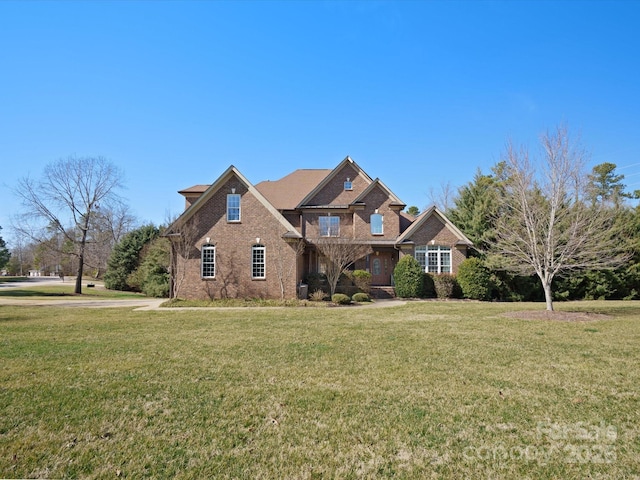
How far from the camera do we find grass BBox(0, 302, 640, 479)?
3.64 m

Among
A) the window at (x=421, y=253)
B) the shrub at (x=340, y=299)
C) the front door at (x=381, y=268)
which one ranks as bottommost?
the shrub at (x=340, y=299)

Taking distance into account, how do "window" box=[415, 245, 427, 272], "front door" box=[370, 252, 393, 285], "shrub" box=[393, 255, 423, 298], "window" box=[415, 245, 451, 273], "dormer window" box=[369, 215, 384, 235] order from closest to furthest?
"shrub" box=[393, 255, 423, 298] < "window" box=[415, 245, 451, 273] < "window" box=[415, 245, 427, 272] < "dormer window" box=[369, 215, 384, 235] < "front door" box=[370, 252, 393, 285]

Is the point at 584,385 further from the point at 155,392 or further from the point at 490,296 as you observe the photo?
the point at 490,296

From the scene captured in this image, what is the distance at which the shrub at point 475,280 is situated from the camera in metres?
23.8

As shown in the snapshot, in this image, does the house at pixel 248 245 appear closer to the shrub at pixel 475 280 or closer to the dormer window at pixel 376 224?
the dormer window at pixel 376 224

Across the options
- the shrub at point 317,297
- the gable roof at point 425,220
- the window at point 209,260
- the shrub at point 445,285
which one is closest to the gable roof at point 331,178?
the gable roof at point 425,220

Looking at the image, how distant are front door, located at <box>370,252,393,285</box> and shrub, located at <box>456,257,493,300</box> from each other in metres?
5.48

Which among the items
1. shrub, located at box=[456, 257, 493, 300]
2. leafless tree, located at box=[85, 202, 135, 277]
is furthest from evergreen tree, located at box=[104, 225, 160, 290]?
shrub, located at box=[456, 257, 493, 300]

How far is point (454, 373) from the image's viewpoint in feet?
21.7

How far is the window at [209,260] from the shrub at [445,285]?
14430mm

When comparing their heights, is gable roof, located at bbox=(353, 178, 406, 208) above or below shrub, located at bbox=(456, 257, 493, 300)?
above

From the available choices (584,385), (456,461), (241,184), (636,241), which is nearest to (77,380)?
(456,461)

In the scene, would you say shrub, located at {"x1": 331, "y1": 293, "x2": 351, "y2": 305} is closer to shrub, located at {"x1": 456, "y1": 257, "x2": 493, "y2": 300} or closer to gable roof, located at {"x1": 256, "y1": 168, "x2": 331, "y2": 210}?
shrub, located at {"x1": 456, "y1": 257, "x2": 493, "y2": 300}

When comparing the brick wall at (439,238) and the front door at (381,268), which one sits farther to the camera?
the front door at (381,268)
